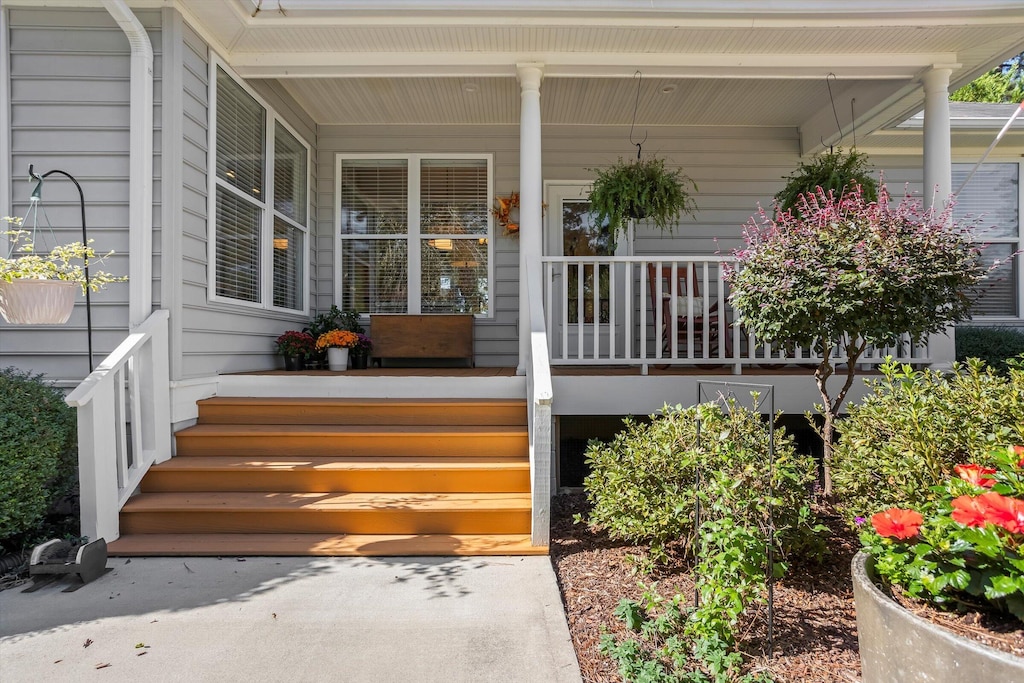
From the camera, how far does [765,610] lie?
232 centimetres

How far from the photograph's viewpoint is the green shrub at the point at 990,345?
208 inches

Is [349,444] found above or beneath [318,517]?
above

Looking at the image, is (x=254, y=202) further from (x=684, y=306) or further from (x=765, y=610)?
(x=765, y=610)

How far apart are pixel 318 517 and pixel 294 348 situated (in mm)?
2129

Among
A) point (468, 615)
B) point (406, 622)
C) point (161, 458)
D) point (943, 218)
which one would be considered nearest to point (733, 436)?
point (468, 615)

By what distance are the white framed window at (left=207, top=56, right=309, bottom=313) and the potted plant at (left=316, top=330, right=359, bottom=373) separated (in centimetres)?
51

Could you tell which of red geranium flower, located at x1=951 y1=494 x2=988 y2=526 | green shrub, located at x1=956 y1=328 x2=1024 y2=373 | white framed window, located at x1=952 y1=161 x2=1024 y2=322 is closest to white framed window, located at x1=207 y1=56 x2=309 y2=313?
red geranium flower, located at x1=951 y1=494 x2=988 y2=526

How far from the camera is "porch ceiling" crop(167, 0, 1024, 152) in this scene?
12.3 ft

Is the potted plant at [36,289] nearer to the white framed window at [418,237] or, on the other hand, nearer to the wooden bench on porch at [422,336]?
the wooden bench on porch at [422,336]

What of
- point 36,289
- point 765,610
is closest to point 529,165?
point 36,289

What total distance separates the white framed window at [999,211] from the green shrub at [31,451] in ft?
26.1

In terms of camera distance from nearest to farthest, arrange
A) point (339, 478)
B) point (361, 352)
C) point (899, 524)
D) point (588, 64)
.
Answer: point (899, 524) → point (339, 478) → point (588, 64) → point (361, 352)

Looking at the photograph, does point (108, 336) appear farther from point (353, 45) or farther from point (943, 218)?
point (943, 218)

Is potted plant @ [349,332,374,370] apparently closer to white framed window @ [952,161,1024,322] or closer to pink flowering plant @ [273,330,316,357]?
pink flowering plant @ [273,330,316,357]
